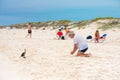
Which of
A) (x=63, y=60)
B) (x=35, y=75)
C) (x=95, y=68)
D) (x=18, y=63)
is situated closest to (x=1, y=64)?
(x=18, y=63)

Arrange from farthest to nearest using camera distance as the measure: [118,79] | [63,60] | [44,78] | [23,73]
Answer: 1. [63,60]
2. [23,73]
3. [44,78]
4. [118,79]

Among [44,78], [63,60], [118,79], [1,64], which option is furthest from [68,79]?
[1,64]

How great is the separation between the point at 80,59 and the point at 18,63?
8.18ft

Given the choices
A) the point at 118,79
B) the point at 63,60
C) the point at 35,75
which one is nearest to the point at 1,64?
the point at 63,60

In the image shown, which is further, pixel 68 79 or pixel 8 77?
pixel 8 77

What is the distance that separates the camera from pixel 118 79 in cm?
912

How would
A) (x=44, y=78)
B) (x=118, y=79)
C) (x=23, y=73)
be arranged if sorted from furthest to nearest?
(x=23, y=73), (x=44, y=78), (x=118, y=79)

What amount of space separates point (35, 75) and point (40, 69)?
1009mm

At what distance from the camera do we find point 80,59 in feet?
43.2

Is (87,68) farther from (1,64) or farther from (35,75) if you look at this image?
(1,64)

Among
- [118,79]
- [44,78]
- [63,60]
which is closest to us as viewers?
[118,79]

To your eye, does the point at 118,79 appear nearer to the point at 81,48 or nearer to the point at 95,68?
the point at 95,68

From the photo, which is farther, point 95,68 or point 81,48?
point 81,48

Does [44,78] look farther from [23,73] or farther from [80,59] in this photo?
[80,59]
